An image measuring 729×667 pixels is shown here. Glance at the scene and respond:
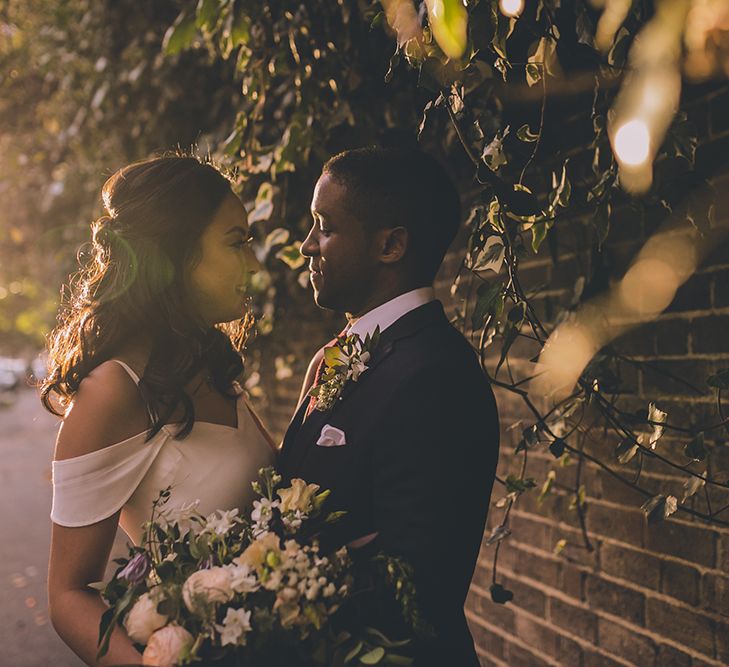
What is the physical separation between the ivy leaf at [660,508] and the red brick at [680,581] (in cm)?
45

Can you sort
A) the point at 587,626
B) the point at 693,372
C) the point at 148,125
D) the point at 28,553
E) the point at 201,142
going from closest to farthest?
the point at 693,372
the point at 587,626
the point at 201,142
the point at 148,125
the point at 28,553

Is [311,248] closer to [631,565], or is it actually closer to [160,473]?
[160,473]

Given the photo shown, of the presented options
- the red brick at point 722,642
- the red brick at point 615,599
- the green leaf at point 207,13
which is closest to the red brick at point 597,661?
the red brick at point 615,599

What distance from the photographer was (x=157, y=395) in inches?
82.4

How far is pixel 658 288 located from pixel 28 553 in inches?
301

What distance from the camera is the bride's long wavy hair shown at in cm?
219

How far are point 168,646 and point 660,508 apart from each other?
1228 mm

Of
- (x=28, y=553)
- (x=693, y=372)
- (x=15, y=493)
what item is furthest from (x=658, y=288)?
(x=15, y=493)

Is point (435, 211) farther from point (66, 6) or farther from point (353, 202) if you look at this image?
point (66, 6)

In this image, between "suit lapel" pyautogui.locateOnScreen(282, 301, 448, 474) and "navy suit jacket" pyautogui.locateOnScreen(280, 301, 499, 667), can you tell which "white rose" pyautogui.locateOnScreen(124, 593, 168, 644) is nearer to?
"navy suit jacket" pyautogui.locateOnScreen(280, 301, 499, 667)

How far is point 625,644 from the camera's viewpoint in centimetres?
243

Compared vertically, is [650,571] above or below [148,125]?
below

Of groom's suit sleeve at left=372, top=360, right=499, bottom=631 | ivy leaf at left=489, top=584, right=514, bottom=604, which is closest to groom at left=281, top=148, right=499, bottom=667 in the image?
groom's suit sleeve at left=372, top=360, right=499, bottom=631

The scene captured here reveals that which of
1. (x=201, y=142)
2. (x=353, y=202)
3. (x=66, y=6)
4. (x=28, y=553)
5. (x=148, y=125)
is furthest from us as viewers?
(x=28, y=553)
